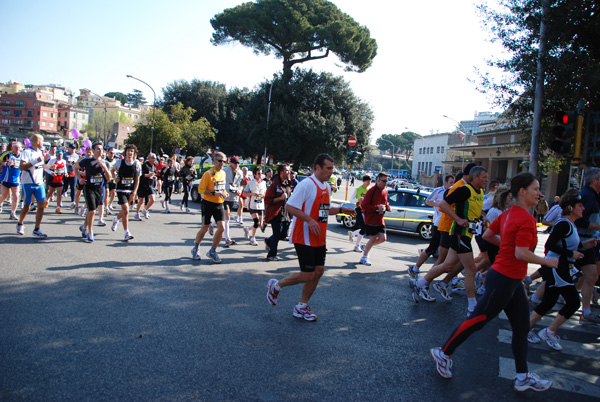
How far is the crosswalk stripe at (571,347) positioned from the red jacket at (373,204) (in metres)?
3.56

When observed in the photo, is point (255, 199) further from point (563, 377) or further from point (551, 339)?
point (563, 377)

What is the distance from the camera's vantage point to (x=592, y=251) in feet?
17.3

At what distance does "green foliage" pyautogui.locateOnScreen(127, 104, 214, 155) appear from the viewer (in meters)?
40.3

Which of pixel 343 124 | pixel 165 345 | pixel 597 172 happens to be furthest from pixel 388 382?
pixel 343 124

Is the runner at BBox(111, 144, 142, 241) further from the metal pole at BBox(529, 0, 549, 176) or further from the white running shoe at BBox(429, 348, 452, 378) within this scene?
the metal pole at BBox(529, 0, 549, 176)

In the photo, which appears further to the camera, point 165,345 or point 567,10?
point 567,10

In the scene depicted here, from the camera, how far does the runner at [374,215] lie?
8070 mm

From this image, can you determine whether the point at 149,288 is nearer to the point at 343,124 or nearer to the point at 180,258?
the point at 180,258

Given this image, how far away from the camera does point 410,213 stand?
12.4 metres

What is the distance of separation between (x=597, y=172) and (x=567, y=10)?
6.54 meters

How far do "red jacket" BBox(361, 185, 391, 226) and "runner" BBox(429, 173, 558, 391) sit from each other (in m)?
4.57

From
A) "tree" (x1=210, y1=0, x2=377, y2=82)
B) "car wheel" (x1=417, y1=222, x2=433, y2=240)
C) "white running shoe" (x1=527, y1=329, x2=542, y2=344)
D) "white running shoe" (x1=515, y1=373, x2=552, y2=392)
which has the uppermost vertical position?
"tree" (x1=210, y1=0, x2=377, y2=82)

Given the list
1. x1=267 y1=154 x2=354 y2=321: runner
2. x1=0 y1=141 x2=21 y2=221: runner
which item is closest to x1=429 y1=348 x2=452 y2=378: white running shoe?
x1=267 y1=154 x2=354 y2=321: runner

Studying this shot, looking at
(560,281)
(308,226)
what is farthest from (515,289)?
(308,226)
